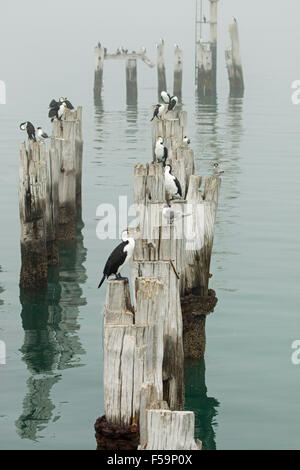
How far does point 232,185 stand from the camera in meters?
26.4

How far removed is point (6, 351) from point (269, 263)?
254 inches

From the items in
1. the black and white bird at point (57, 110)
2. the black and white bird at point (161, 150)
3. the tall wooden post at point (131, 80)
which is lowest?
the black and white bird at point (161, 150)

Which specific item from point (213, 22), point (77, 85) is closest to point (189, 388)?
point (213, 22)

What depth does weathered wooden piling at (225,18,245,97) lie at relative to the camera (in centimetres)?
4906

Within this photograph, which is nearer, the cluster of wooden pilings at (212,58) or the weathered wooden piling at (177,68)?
the weathered wooden piling at (177,68)

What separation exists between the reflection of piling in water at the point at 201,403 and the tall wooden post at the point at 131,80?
3796 cm

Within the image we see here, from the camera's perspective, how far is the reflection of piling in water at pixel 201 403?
10.7 meters

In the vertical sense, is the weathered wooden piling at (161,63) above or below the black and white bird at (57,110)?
above

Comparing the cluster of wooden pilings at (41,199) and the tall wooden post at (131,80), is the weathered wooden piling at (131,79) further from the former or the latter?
the cluster of wooden pilings at (41,199)

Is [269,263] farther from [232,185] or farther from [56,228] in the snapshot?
[232,185]

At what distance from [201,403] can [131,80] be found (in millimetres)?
39527

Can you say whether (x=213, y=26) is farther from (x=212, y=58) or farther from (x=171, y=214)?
(x=171, y=214)

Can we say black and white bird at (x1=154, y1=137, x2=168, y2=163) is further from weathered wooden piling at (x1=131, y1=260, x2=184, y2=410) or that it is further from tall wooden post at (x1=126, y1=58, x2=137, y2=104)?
tall wooden post at (x1=126, y1=58, x2=137, y2=104)

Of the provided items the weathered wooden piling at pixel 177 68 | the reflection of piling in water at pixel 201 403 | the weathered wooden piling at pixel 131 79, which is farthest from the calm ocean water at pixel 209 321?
the weathered wooden piling at pixel 131 79
